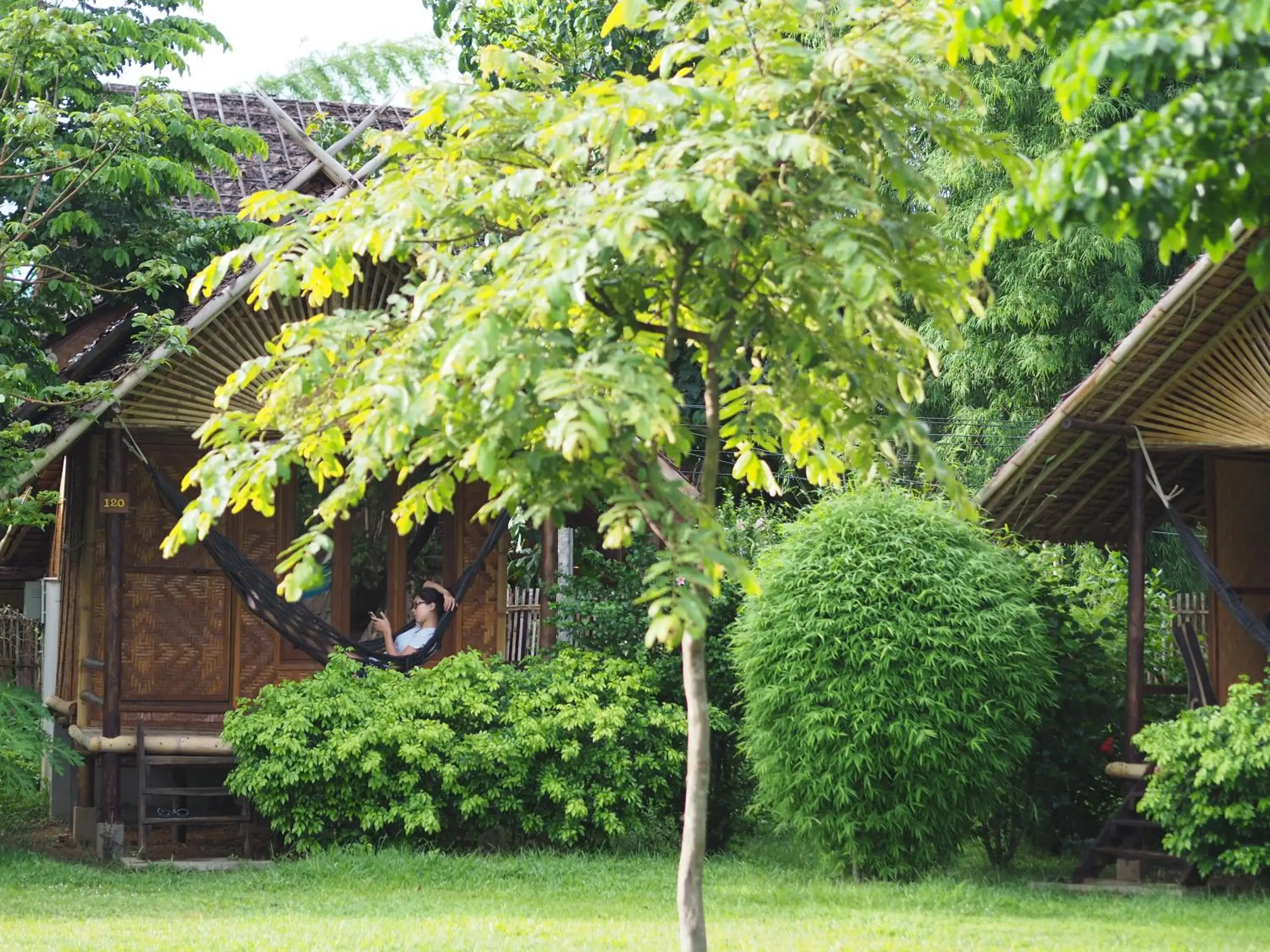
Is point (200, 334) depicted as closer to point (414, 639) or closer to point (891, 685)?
point (414, 639)

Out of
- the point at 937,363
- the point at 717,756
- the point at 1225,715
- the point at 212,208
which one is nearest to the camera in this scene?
the point at 937,363

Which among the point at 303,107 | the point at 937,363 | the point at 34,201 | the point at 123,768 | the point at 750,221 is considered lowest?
the point at 123,768

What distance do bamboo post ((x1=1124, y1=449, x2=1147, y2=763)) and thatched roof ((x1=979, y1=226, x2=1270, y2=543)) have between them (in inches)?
10.0

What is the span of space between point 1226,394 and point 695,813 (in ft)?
20.5

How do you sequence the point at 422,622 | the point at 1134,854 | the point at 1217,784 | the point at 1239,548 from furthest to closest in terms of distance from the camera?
the point at 422,622 → the point at 1239,548 → the point at 1134,854 → the point at 1217,784

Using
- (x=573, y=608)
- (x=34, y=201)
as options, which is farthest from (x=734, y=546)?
(x=34, y=201)

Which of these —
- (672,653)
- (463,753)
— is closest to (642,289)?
(463,753)

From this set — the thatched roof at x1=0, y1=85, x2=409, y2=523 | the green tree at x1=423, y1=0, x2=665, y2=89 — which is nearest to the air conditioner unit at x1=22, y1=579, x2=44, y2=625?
the thatched roof at x1=0, y1=85, x2=409, y2=523

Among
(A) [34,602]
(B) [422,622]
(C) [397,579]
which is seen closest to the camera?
(B) [422,622]

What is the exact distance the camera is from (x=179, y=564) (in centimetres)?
1253

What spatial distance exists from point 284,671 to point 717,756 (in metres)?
3.51

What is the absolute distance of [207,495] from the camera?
5266 millimetres

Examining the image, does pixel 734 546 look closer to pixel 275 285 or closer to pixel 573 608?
pixel 573 608

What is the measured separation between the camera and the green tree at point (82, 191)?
1074cm
